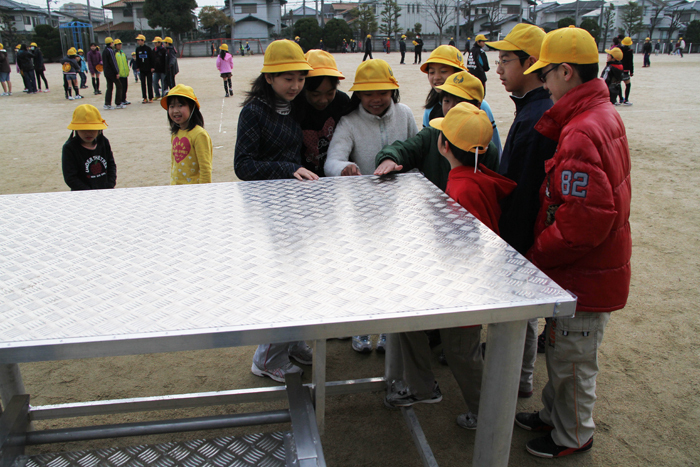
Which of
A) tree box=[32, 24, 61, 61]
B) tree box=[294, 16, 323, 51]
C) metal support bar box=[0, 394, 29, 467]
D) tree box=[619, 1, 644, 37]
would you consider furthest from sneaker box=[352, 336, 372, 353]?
tree box=[619, 1, 644, 37]

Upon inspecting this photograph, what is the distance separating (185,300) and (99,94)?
18478 millimetres

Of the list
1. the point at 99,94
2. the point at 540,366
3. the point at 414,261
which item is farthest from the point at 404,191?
the point at 99,94

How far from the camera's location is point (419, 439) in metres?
2.28

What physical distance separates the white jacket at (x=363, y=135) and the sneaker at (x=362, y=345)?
3.70ft

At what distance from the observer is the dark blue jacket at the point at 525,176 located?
2.36 metres

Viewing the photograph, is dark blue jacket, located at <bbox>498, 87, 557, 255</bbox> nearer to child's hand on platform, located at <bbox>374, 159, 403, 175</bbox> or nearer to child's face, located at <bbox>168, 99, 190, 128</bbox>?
child's hand on platform, located at <bbox>374, 159, 403, 175</bbox>

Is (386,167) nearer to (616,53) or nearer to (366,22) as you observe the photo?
(616,53)

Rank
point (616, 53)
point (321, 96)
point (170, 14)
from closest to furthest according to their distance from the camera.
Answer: point (321, 96), point (616, 53), point (170, 14)

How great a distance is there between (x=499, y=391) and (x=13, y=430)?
186cm

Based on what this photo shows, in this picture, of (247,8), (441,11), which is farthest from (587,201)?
(247,8)

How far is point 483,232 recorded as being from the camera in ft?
6.16

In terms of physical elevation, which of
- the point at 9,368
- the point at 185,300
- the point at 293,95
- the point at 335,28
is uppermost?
the point at 335,28

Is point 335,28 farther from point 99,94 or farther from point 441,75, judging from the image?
point 441,75

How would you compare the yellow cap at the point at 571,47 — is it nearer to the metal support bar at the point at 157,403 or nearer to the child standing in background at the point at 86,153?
the metal support bar at the point at 157,403
